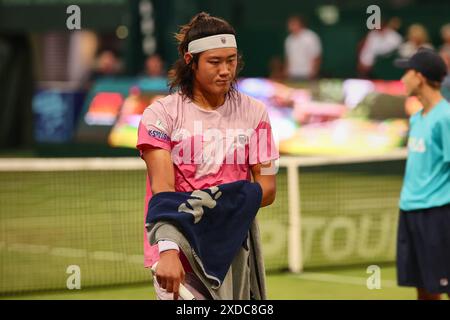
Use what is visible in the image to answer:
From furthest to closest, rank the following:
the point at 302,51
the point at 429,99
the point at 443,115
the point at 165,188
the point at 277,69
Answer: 1. the point at 277,69
2. the point at 302,51
3. the point at 429,99
4. the point at 443,115
5. the point at 165,188

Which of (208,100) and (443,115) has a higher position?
(208,100)

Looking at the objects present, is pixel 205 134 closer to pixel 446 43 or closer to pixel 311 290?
pixel 311 290

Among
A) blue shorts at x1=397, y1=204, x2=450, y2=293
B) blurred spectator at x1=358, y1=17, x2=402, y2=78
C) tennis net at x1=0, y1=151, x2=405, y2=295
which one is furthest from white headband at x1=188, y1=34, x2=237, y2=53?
blurred spectator at x1=358, y1=17, x2=402, y2=78

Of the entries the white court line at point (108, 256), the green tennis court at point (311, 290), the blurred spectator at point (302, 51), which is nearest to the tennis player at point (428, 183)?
the green tennis court at point (311, 290)

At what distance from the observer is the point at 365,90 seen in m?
20.1

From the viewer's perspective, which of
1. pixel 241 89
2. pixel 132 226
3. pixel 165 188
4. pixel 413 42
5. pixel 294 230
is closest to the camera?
pixel 165 188

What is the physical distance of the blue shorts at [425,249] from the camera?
27.4 ft

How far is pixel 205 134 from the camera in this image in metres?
5.41

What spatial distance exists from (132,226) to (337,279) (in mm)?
3134

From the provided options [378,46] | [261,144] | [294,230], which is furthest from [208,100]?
[378,46]

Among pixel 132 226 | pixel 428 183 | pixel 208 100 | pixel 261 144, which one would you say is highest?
pixel 208 100

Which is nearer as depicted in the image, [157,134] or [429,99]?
[157,134]
